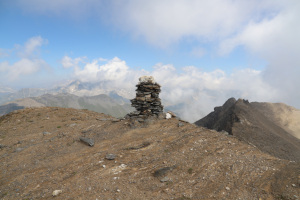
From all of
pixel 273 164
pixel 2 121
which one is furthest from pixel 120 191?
pixel 2 121

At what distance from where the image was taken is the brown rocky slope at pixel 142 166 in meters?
10.0

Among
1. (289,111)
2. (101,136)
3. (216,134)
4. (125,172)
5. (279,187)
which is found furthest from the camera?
(289,111)

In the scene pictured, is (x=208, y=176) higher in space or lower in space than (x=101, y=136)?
lower

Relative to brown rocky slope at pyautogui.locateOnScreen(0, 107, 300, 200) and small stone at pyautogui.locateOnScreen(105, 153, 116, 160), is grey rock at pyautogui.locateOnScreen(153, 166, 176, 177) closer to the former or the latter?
brown rocky slope at pyautogui.locateOnScreen(0, 107, 300, 200)

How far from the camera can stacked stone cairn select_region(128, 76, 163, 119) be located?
2325 centimetres

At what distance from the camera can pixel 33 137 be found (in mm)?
19797

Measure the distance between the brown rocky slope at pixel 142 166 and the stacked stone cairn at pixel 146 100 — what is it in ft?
8.97

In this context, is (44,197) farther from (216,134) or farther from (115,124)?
(216,134)

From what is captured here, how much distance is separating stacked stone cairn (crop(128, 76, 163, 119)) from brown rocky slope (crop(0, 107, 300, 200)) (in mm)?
2734

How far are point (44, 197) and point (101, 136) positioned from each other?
9.32 m

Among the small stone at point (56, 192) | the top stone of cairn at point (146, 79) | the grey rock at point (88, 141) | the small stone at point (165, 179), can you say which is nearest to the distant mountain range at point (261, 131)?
the top stone of cairn at point (146, 79)

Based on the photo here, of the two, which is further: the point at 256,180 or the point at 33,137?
the point at 33,137

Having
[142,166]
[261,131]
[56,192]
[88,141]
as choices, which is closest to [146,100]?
[88,141]

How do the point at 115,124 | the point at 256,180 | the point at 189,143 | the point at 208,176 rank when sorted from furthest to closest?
the point at 115,124 < the point at 189,143 < the point at 208,176 < the point at 256,180
